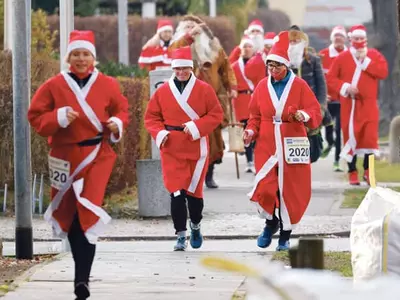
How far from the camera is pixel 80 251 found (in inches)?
375

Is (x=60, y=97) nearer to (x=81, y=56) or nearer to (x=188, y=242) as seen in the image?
(x=81, y=56)

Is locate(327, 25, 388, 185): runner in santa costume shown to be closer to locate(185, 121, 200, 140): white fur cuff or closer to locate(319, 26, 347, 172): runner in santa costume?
locate(319, 26, 347, 172): runner in santa costume

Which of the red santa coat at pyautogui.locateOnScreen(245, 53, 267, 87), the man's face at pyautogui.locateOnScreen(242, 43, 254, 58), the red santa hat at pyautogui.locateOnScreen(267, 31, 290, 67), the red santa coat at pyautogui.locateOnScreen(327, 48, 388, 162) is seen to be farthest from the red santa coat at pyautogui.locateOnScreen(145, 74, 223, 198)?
the man's face at pyautogui.locateOnScreen(242, 43, 254, 58)

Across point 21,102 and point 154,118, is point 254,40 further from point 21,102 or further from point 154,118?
point 21,102

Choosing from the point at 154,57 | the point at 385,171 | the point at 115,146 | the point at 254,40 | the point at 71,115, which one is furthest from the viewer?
the point at 154,57

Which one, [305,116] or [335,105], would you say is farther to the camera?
[335,105]

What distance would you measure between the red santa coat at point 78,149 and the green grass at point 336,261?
1952mm

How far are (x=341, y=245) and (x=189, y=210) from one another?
53.5 inches

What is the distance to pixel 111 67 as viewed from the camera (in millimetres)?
21125

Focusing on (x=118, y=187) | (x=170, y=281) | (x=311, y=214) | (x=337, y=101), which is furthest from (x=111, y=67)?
(x=170, y=281)

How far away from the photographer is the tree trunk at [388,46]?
2941 centimetres

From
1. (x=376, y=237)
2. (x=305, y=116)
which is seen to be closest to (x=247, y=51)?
(x=305, y=116)

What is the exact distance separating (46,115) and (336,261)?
2952 mm

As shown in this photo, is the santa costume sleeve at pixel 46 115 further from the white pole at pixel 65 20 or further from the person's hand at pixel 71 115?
the white pole at pixel 65 20
